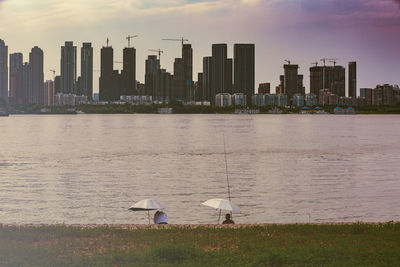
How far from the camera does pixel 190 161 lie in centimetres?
8188

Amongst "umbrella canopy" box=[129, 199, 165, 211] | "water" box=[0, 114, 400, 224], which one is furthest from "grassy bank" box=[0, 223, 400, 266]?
"water" box=[0, 114, 400, 224]

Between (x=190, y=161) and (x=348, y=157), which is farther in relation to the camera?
(x=348, y=157)

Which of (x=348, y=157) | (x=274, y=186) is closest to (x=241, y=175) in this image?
(x=274, y=186)

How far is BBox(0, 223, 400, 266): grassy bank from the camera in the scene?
1747 cm

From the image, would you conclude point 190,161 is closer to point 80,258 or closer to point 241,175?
point 241,175

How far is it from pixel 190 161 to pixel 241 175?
63.0 feet

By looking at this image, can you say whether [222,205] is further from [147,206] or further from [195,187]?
→ [195,187]

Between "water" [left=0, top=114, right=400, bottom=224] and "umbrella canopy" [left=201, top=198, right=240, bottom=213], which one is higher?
"umbrella canopy" [left=201, top=198, right=240, bottom=213]

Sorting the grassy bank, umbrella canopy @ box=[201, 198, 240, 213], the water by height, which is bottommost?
the water

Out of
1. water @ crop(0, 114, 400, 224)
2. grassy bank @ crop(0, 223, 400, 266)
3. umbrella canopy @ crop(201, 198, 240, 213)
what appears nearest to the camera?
grassy bank @ crop(0, 223, 400, 266)

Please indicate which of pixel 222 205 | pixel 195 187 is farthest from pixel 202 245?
pixel 195 187

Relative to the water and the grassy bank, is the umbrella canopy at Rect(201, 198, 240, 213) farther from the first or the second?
the water

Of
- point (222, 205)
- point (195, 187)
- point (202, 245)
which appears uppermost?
point (222, 205)

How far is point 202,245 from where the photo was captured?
63.9 ft
